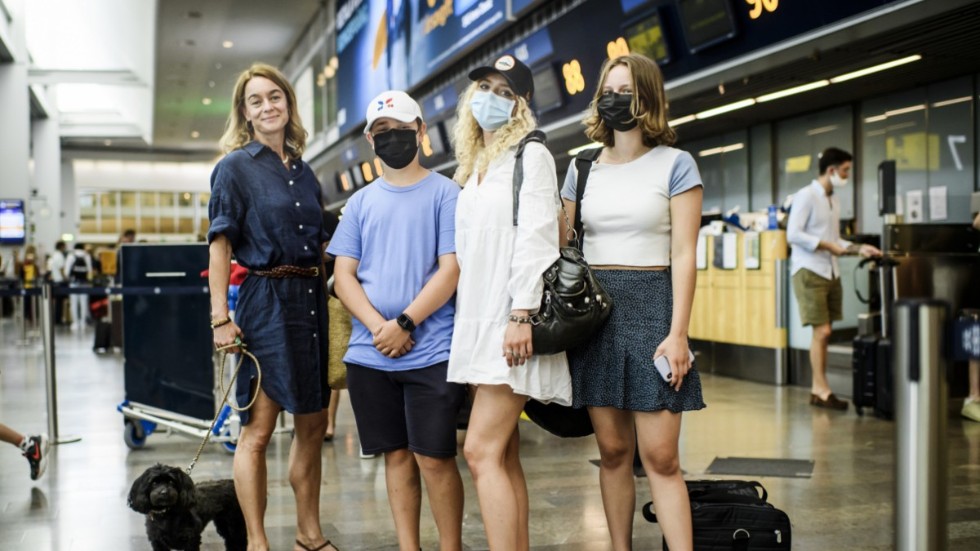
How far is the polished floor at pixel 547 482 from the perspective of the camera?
371cm

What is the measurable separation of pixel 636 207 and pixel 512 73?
0.52m

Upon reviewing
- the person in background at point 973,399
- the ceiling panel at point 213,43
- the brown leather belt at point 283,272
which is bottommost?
the person in background at point 973,399

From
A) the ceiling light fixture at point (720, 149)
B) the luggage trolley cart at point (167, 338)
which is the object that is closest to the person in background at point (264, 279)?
the luggage trolley cart at point (167, 338)

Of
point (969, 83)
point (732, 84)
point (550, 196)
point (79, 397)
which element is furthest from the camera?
point (969, 83)

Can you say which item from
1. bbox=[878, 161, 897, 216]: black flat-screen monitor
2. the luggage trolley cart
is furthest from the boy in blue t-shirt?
bbox=[878, 161, 897, 216]: black flat-screen monitor

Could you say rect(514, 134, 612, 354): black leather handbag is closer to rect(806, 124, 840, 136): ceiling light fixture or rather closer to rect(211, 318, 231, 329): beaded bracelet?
rect(211, 318, 231, 329): beaded bracelet

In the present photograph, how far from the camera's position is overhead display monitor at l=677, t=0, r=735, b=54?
6828mm

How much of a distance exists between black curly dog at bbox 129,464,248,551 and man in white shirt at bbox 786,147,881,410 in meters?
4.81

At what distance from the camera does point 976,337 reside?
173 cm

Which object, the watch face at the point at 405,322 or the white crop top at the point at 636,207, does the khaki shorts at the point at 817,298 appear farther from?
the watch face at the point at 405,322

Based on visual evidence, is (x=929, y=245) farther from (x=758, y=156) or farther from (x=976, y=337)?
(x=976, y=337)

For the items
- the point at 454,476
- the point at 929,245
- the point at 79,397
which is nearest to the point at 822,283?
the point at 929,245

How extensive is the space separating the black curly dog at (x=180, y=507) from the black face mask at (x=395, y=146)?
4.11 ft

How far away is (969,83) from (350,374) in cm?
803
